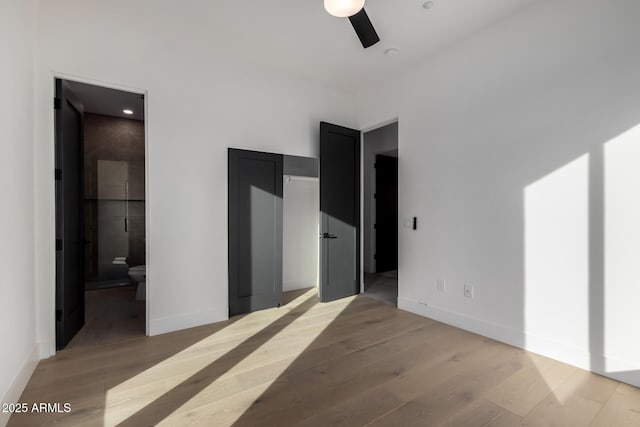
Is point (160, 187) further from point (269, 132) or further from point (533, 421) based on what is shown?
point (533, 421)

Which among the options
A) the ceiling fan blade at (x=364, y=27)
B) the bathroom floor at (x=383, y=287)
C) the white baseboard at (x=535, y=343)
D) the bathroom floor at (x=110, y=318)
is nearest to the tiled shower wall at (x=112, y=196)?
the bathroom floor at (x=110, y=318)

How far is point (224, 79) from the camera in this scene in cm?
344

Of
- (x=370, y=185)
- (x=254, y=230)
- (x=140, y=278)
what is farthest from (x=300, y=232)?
(x=140, y=278)

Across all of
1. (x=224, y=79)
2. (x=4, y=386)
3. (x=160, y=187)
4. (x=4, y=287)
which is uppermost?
(x=224, y=79)

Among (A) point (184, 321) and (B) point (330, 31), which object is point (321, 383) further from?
(B) point (330, 31)

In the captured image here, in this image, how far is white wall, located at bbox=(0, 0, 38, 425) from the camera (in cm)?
182

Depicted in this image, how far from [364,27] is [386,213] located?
426 centimetres

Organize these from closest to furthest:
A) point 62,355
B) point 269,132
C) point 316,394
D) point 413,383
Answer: point 316,394 < point 413,383 < point 62,355 < point 269,132

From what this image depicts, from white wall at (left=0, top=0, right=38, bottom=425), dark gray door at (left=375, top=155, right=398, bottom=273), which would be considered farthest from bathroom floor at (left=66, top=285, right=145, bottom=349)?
dark gray door at (left=375, top=155, right=398, bottom=273)

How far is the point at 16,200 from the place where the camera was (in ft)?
6.70

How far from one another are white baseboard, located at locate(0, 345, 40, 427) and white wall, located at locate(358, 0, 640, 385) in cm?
344

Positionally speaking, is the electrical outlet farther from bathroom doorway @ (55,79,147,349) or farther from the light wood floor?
bathroom doorway @ (55,79,147,349)

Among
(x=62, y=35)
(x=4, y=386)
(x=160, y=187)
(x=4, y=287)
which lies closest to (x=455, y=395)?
(x=4, y=386)

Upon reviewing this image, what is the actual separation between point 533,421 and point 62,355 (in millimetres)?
3429
